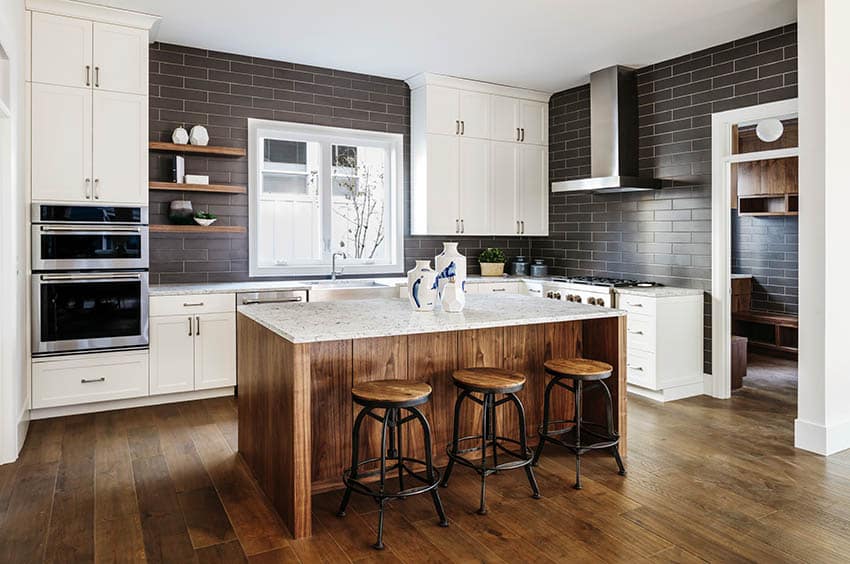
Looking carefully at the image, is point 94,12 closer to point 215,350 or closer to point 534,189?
point 215,350

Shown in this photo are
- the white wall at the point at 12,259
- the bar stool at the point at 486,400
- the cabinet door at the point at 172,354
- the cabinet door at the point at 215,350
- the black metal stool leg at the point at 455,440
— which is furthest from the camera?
the cabinet door at the point at 215,350

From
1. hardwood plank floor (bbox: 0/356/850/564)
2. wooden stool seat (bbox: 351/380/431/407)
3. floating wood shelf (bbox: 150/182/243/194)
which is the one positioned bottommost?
hardwood plank floor (bbox: 0/356/850/564)

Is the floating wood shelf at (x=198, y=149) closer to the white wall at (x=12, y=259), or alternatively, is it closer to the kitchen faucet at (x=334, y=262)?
the white wall at (x=12, y=259)

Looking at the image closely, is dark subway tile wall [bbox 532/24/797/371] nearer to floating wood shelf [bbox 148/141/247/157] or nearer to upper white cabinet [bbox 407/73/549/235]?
upper white cabinet [bbox 407/73/549/235]

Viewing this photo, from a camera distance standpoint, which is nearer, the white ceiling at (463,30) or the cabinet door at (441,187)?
the white ceiling at (463,30)

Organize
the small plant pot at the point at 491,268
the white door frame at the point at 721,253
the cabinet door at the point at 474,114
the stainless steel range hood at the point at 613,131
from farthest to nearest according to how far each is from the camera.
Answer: the small plant pot at the point at 491,268 < the cabinet door at the point at 474,114 < the stainless steel range hood at the point at 613,131 < the white door frame at the point at 721,253

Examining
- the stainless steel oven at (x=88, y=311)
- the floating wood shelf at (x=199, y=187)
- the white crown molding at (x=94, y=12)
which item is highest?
the white crown molding at (x=94, y=12)

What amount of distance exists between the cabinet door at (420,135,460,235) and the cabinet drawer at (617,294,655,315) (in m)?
1.77

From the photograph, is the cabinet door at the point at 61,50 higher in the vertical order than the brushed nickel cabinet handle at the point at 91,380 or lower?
higher

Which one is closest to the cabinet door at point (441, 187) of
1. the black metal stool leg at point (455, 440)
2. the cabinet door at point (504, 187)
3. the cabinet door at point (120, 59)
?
the cabinet door at point (504, 187)

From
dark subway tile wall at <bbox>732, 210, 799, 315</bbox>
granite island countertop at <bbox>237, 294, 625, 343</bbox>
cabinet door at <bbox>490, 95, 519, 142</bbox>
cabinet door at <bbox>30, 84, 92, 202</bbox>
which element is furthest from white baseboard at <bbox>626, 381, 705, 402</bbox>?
cabinet door at <bbox>30, 84, 92, 202</bbox>

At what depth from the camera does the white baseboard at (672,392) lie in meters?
4.69

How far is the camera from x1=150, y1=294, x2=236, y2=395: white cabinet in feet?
14.5

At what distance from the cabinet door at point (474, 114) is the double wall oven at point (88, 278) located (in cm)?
303
